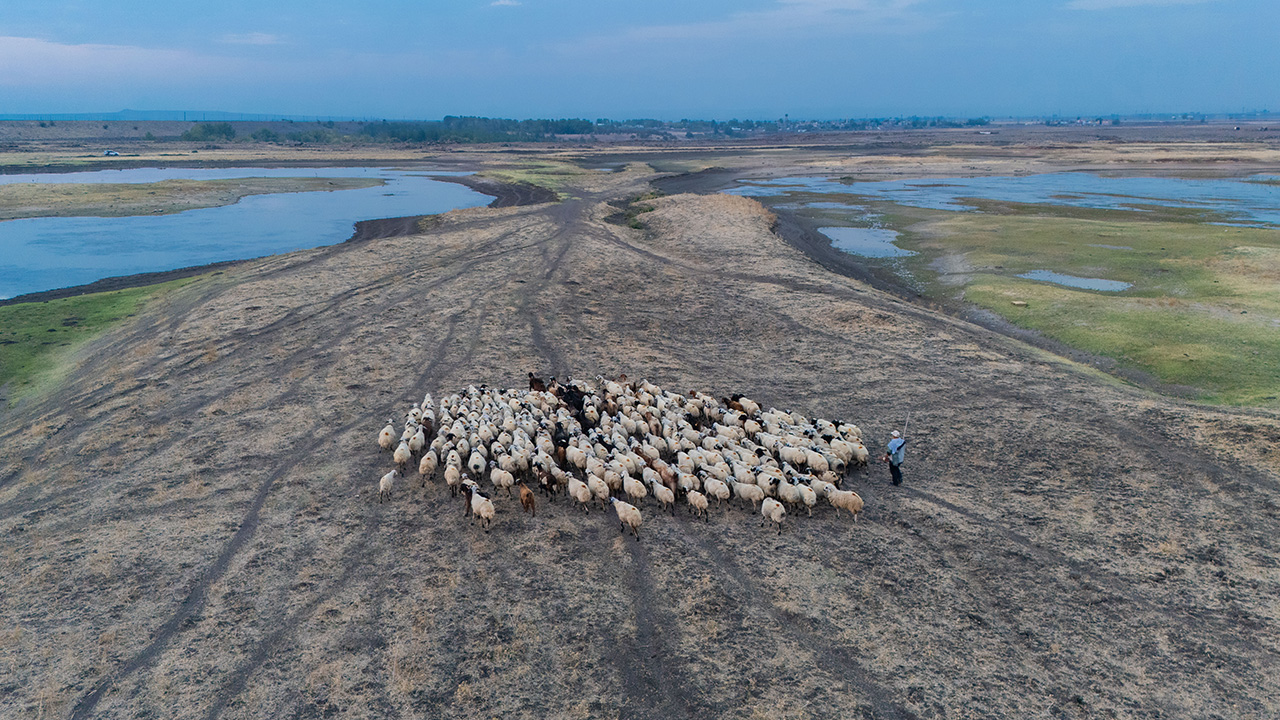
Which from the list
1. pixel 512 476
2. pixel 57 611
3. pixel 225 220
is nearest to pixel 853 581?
pixel 512 476

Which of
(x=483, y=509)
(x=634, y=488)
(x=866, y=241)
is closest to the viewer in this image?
(x=483, y=509)

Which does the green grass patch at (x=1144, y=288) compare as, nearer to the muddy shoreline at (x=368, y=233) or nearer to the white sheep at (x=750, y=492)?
the white sheep at (x=750, y=492)

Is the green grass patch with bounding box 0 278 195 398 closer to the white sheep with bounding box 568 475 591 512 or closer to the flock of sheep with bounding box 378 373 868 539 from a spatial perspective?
the flock of sheep with bounding box 378 373 868 539

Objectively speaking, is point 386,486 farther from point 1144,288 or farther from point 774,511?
point 1144,288

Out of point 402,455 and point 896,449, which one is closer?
point 896,449

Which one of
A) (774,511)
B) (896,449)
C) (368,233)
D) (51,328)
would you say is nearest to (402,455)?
(774,511)

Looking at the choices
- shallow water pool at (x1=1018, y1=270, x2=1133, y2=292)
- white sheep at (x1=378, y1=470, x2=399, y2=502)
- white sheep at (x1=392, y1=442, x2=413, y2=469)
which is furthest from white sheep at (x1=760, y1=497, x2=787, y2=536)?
shallow water pool at (x1=1018, y1=270, x2=1133, y2=292)

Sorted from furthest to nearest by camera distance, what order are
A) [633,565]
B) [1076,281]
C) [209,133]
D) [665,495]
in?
[209,133]
[1076,281]
[665,495]
[633,565]
